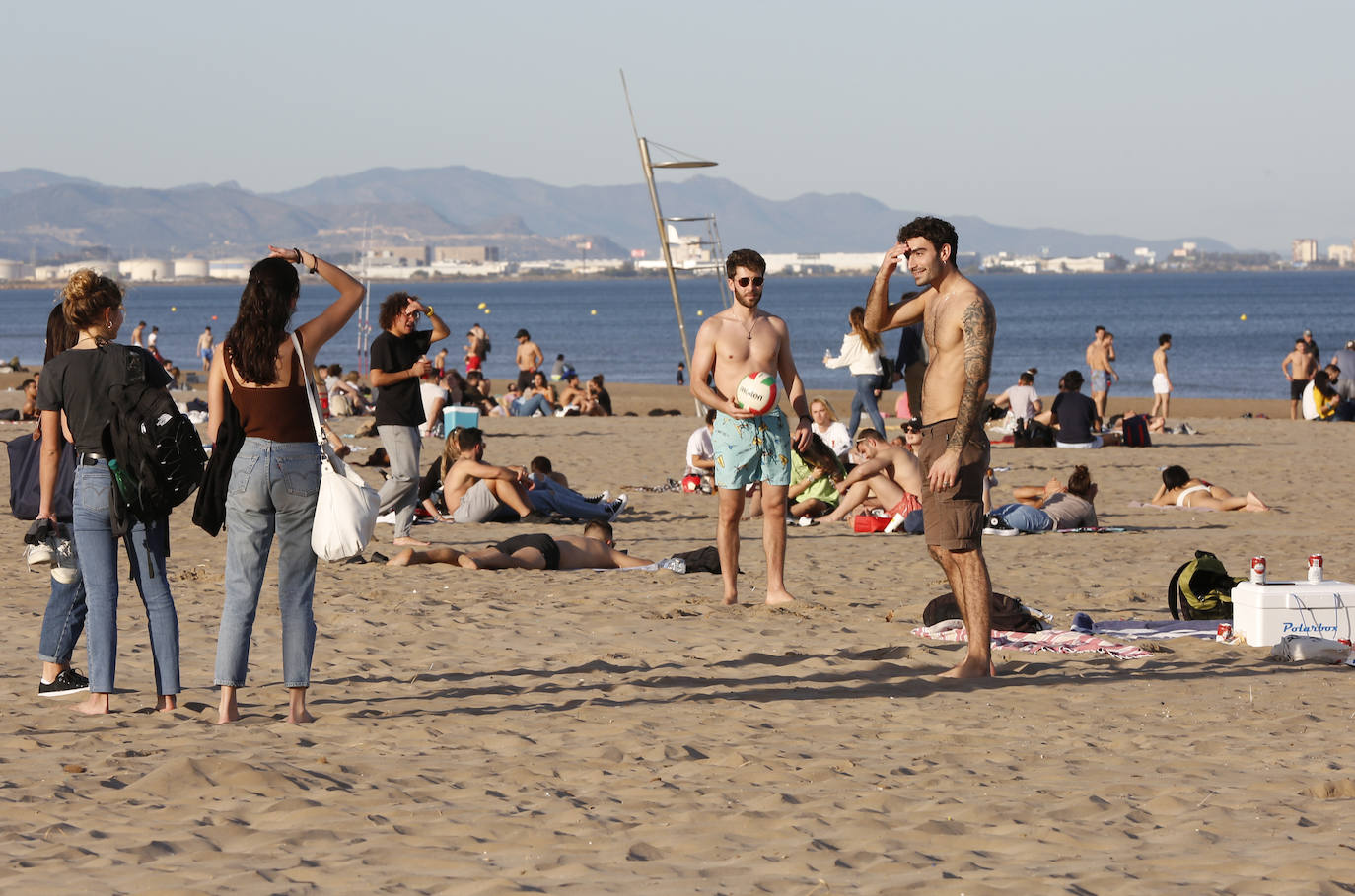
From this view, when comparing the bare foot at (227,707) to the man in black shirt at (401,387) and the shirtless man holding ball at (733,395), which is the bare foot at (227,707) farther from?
the man in black shirt at (401,387)

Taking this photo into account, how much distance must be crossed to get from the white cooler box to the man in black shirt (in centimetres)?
474

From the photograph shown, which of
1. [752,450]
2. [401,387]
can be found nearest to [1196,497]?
[752,450]

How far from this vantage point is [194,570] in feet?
28.8

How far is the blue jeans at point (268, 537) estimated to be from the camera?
4754mm

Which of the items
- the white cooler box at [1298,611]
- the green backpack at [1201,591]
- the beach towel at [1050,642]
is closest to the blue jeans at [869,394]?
the green backpack at [1201,591]

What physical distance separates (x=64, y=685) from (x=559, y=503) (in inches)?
245

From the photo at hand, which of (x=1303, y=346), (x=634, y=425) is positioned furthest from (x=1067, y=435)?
(x=1303, y=346)

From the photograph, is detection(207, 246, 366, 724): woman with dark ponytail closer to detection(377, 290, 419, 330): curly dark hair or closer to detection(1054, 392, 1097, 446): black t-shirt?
detection(377, 290, 419, 330): curly dark hair

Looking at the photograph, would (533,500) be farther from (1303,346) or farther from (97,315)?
(1303,346)

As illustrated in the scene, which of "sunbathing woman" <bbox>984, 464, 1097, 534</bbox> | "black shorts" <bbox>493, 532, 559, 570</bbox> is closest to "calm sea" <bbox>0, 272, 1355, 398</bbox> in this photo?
"black shorts" <bbox>493, 532, 559, 570</bbox>

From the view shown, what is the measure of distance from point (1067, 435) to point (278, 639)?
12765 mm

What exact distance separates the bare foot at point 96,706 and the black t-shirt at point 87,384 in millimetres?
908

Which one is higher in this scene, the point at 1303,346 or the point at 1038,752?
the point at 1303,346

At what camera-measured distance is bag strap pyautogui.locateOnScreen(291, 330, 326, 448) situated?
472cm
